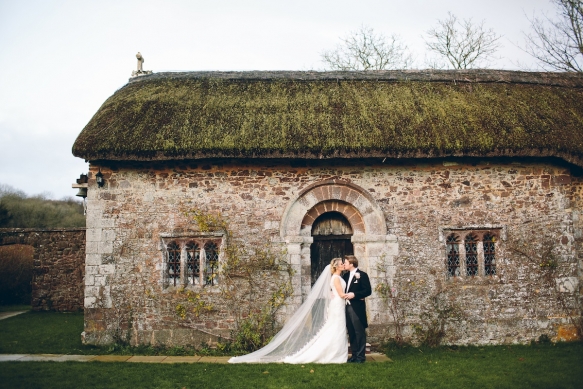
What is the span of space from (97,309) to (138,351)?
1.21 m

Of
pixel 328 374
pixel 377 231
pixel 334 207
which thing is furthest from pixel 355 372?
pixel 334 207

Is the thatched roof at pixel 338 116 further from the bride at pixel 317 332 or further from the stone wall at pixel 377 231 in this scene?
the bride at pixel 317 332

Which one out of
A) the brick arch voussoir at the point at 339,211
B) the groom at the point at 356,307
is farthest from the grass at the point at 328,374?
the brick arch voussoir at the point at 339,211

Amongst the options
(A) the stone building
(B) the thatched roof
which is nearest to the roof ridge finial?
(B) the thatched roof

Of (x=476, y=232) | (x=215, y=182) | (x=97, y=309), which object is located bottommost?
(x=97, y=309)

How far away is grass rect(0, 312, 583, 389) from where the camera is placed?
6.41 m

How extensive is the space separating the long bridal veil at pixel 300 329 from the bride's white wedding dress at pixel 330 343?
164 mm

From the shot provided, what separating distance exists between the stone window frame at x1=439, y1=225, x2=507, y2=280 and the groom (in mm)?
2326

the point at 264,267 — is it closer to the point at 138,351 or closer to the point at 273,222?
the point at 273,222

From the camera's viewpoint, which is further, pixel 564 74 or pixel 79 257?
pixel 79 257

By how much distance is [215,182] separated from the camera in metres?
9.38

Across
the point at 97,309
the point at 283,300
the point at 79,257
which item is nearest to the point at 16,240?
the point at 79,257

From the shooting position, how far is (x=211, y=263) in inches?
366

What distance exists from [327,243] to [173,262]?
10.6ft
